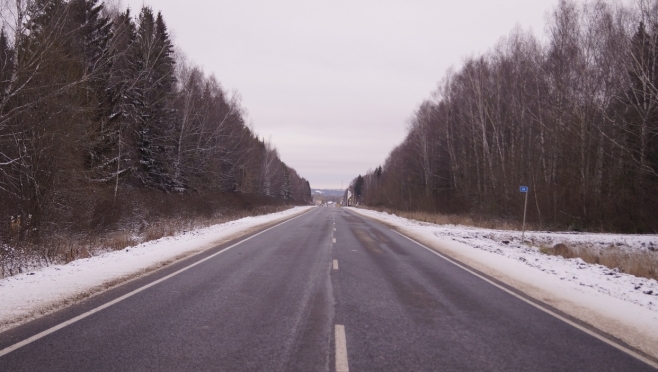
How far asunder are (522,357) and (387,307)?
2.36 meters

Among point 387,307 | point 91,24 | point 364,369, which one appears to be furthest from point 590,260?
point 91,24

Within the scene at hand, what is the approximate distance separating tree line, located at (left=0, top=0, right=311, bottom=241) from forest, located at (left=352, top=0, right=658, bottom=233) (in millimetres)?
23559

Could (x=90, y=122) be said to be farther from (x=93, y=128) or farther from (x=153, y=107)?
(x=153, y=107)

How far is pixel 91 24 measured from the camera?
70.3 feet

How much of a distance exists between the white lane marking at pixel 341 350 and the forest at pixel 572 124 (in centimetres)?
2197

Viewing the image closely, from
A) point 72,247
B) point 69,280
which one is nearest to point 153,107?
point 72,247

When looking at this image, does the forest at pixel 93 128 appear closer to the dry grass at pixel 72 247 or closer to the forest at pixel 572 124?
the dry grass at pixel 72 247

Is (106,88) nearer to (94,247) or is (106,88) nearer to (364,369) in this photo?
(94,247)

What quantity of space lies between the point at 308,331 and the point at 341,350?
78cm

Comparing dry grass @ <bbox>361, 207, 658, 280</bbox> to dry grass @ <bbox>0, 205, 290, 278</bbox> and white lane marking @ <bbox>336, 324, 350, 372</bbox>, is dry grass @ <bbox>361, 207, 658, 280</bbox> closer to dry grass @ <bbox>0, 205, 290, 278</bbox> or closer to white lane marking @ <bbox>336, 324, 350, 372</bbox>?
white lane marking @ <bbox>336, 324, 350, 372</bbox>

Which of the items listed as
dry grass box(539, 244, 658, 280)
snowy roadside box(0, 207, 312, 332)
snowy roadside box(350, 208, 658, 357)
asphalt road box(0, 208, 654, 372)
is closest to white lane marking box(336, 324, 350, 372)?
asphalt road box(0, 208, 654, 372)

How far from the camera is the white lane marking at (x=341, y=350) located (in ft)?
13.2

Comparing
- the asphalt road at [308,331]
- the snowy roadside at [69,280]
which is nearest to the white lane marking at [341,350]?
the asphalt road at [308,331]

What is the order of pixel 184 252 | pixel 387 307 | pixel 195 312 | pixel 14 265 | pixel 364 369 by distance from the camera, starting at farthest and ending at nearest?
pixel 184 252
pixel 14 265
pixel 387 307
pixel 195 312
pixel 364 369
